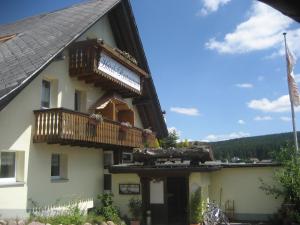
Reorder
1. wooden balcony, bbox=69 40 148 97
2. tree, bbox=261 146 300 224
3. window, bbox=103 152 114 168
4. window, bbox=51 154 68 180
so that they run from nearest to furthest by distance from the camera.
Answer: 1. window, bbox=51 154 68 180
2. wooden balcony, bbox=69 40 148 97
3. tree, bbox=261 146 300 224
4. window, bbox=103 152 114 168

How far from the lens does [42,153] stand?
Answer: 15.5 m

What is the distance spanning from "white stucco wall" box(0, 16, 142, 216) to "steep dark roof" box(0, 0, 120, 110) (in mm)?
824

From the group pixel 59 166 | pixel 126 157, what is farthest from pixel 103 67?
pixel 126 157

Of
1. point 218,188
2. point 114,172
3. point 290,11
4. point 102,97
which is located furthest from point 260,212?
point 290,11

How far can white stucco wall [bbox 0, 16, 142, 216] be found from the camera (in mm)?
13883

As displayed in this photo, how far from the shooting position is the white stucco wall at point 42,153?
1388cm

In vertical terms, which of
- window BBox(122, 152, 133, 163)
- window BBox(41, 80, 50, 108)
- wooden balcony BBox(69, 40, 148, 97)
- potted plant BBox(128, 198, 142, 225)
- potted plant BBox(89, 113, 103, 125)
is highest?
wooden balcony BBox(69, 40, 148, 97)

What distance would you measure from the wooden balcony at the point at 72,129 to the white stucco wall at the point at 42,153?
0.41 m

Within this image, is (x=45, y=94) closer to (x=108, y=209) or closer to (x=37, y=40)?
(x=37, y=40)

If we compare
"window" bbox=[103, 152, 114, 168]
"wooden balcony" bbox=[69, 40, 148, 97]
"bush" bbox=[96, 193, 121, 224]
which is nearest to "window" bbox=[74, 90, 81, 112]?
"wooden balcony" bbox=[69, 40, 148, 97]

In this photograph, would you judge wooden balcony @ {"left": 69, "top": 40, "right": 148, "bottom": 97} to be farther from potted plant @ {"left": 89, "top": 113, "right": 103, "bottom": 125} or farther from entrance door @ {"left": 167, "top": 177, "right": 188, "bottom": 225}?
entrance door @ {"left": 167, "top": 177, "right": 188, "bottom": 225}

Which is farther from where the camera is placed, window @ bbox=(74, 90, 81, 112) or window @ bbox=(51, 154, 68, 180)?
window @ bbox=(74, 90, 81, 112)

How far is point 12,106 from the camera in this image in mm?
14000

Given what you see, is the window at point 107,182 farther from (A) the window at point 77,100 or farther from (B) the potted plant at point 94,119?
(B) the potted plant at point 94,119
